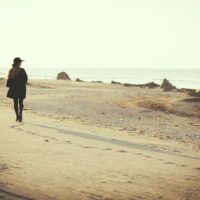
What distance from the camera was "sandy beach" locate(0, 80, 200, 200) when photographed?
6422 millimetres

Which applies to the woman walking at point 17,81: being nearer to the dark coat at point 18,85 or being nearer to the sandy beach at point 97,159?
the dark coat at point 18,85

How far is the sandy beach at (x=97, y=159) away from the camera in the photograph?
6422mm

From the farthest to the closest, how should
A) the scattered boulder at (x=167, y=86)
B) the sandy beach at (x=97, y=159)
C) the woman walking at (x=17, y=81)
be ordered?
the scattered boulder at (x=167, y=86), the woman walking at (x=17, y=81), the sandy beach at (x=97, y=159)

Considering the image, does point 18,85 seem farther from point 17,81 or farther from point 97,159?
point 97,159

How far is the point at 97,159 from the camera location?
859 centimetres

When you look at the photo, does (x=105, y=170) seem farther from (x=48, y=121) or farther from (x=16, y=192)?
(x=48, y=121)

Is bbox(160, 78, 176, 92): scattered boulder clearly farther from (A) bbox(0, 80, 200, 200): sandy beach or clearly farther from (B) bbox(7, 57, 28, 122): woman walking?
(B) bbox(7, 57, 28, 122): woman walking

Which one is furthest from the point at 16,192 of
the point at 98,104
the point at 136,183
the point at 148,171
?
the point at 98,104

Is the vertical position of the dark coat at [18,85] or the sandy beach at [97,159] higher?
the dark coat at [18,85]

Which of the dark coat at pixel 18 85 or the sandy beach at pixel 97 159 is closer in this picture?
the sandy beach at pixel 97 159

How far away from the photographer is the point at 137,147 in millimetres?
10250

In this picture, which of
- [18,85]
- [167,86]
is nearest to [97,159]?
[18,85]

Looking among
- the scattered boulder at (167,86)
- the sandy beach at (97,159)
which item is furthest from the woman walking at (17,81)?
the scattered boulder at (167,86)

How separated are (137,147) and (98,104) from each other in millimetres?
12273
